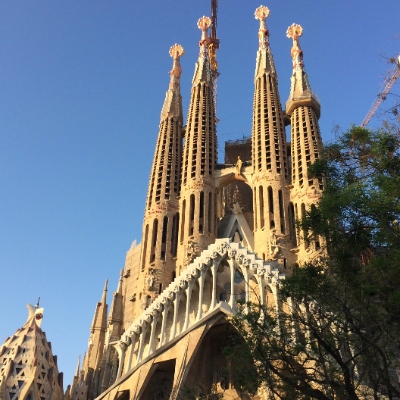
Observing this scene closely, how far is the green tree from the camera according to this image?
8.59 meters

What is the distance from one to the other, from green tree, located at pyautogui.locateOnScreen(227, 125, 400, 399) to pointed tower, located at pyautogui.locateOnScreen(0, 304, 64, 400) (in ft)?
37.6

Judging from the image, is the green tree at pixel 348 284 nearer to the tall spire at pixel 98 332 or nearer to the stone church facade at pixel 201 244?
the stone church facade at pixel 201 244

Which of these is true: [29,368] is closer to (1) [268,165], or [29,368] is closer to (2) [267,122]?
(1) [268,165]

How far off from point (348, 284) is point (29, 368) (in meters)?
13.6

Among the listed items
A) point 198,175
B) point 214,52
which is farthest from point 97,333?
point 214,52

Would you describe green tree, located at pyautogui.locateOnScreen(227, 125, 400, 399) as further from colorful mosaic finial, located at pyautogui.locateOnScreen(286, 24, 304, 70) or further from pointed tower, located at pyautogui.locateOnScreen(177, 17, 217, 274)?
colorful mosaic finial, located at pyautogui.locateOnScreen(286, 24, 304, 70)

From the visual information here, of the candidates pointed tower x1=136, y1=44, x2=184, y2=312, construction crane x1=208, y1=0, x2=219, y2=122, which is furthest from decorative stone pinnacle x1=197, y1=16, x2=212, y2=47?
pointed tower x1=136, y1=44, x2=184, y2=312

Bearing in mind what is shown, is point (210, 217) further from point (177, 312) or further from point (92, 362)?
point (92, 362)

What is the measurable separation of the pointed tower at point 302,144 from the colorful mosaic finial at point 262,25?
2.71m

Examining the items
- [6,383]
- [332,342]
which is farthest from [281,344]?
[6,383]

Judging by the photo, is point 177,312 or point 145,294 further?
point 145,294

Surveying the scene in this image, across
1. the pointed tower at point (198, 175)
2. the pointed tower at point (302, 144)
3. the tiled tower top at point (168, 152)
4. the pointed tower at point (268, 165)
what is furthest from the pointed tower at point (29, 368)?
the pointed tower at point (302, 144)

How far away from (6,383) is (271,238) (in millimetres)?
12381

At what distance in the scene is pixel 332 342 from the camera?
8.94 m
